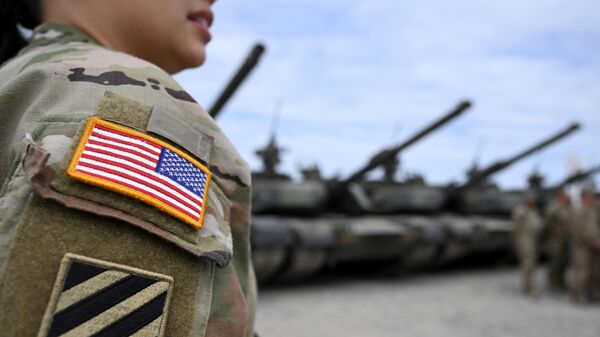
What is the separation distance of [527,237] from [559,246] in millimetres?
1149

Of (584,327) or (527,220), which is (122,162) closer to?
(584,327)

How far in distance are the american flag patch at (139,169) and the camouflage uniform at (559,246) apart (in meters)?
8.09

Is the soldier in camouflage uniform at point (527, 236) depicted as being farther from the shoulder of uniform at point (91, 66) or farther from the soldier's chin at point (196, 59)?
the shoulder of uniform at point (91, 66)

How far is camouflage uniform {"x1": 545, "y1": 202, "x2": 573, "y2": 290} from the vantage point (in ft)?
24.5

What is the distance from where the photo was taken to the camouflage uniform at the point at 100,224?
19.6 inches

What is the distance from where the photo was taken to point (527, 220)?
6.89m

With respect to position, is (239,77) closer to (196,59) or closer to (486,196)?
(196,59)

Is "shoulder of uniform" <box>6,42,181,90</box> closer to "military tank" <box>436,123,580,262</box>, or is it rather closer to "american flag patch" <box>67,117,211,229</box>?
"american flag patch" <box>67,117,211,229</box>

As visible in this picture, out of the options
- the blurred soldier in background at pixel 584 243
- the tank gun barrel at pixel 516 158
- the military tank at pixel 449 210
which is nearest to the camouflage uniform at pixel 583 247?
the blurred soldier in background at pixel 584 243

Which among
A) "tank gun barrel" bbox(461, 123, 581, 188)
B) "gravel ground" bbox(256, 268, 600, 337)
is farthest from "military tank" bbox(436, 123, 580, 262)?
"gravel ground" bbox(256, 268, 600, 337)

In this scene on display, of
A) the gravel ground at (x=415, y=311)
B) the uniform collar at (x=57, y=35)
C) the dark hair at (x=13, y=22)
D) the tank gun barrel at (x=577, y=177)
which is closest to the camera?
the uniform collar at (x=57, y=35)

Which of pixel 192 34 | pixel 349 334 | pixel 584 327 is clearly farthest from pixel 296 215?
pixel 192 34

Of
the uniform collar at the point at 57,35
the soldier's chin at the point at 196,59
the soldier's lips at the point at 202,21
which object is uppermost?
the soldier's lips at the point at 202,21

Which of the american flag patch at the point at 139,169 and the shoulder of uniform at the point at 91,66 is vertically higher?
the shoulder of uniform at the point at 91,66
